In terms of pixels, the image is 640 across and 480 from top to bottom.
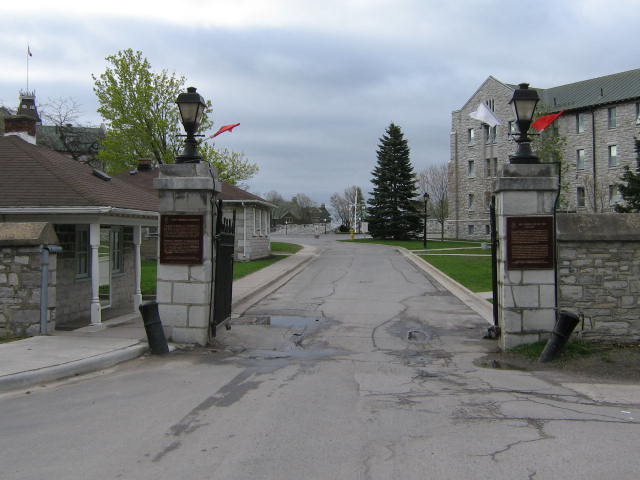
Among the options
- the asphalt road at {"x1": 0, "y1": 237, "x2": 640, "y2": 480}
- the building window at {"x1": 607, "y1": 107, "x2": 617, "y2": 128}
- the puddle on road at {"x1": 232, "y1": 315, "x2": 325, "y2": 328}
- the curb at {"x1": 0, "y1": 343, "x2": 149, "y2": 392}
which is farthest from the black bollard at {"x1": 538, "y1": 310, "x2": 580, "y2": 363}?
the building window at {"x1": 607, "y1": 107, "x2": 617, "y2": 128}

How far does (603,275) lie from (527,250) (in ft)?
4.25

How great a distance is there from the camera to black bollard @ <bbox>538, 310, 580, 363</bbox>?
8.05m

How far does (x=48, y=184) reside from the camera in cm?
1109

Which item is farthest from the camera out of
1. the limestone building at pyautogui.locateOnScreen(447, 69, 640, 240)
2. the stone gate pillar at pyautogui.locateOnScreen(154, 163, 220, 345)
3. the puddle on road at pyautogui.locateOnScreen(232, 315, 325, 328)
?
the limestone building at pyautogui.locateOnScreen(447, 69, 640, 240)

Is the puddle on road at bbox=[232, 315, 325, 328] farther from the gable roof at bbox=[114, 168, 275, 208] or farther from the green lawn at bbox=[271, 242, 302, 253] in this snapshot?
the green lawn at bbox=[271, 242, 302, 253]

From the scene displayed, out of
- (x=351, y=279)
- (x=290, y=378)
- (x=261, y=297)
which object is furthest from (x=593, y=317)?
(x=351, y=279)

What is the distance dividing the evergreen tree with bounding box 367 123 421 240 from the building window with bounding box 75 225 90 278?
43.0 metres

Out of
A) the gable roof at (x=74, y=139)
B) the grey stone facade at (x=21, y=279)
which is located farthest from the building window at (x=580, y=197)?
the grey stone facade at (x=21, y=279)

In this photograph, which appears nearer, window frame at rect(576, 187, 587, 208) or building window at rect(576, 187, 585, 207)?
window frame at rect(576, 187, 587, 208)

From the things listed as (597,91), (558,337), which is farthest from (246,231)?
(597,91)

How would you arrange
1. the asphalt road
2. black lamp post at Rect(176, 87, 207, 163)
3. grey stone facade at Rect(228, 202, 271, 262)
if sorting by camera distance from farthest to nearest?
grey stone facade at Rect(228, 202, 271, 262), black lamp post at Rect(176, 87, 207, 163), the asphalt road

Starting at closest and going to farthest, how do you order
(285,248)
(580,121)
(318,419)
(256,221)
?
(318,419) → (256,221) → (285,248) → (580,121)

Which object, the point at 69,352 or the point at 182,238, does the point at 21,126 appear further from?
the point at 69,352

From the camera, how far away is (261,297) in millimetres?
15875
